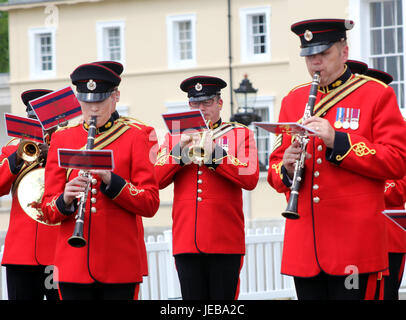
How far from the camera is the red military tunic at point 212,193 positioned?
6.97 meters

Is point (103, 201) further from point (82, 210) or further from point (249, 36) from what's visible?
point (249, 36)

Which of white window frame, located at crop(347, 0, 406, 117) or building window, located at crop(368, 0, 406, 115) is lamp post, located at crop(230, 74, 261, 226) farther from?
white window frame, located at crop(347, 0, 406, 117)

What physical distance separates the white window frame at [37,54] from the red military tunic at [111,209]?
2763 centimetres

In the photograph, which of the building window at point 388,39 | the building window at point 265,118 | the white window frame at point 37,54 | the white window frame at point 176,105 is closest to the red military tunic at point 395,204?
the building window at point 388,39

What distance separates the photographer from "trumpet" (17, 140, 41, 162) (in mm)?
7008

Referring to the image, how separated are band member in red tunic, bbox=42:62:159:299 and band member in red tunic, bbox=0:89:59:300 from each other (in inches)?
49.3

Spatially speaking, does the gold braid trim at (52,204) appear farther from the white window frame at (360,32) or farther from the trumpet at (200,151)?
the white window frame at (360,32)

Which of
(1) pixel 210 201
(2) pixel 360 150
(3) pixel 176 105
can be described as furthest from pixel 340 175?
(3) pixel 176 105

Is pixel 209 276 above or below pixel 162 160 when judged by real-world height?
below

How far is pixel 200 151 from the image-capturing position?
679 centimetres

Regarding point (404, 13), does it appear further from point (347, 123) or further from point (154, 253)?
point (347, 123)

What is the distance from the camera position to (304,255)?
5277 millimetres

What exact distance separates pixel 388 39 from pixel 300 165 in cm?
1172

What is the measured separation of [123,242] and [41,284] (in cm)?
179
